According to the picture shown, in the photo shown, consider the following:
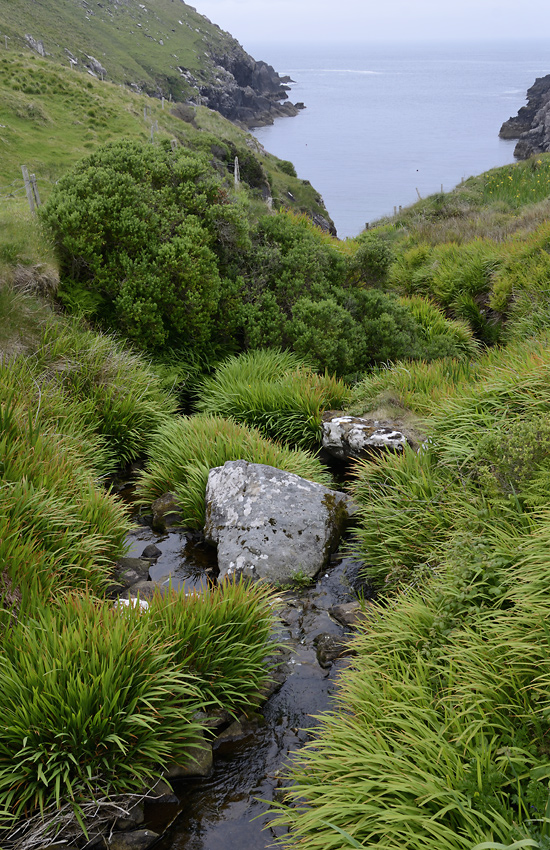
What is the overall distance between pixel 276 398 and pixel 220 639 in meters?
4.60

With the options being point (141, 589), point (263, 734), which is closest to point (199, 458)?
point (141, 589)

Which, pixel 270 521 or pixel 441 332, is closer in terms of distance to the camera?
pixel 270 521

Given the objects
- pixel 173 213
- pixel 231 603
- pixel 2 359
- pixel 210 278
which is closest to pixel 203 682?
pixel 231 603

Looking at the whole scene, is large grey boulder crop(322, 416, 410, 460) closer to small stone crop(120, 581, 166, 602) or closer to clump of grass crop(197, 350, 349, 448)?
clump of grass crop(197, 350, 349, 448)

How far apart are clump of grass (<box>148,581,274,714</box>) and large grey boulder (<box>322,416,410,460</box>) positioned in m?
2.96

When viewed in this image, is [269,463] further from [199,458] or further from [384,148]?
[384,148]

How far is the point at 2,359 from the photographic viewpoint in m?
7.20

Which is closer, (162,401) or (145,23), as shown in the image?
(162,401)

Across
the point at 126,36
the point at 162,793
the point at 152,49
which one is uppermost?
the point at 126,36

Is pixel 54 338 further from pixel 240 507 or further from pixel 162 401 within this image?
pixel 240 507

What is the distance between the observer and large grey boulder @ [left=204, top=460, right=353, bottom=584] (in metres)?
6.09

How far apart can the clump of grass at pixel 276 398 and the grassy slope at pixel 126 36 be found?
59.8 meters

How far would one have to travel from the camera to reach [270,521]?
20.7 ft

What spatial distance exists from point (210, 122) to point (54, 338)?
56886mm
